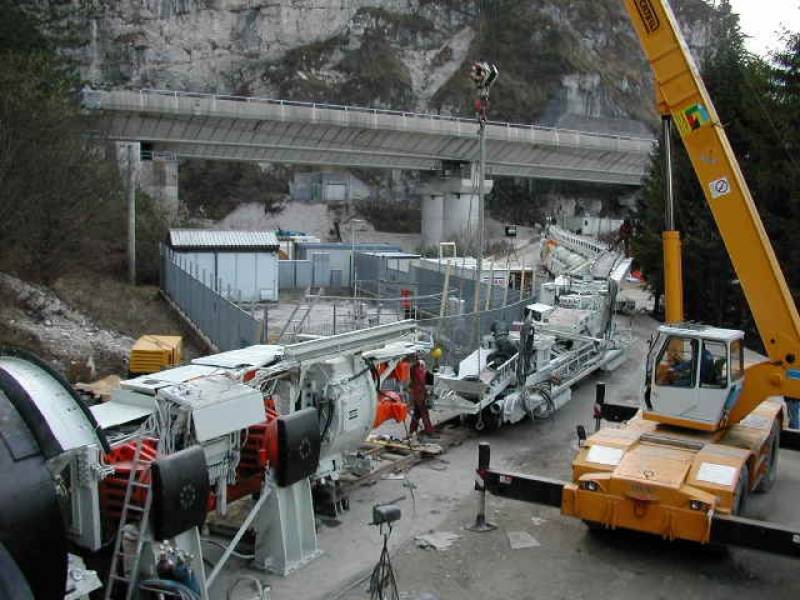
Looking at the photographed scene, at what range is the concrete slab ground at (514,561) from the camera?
852cm

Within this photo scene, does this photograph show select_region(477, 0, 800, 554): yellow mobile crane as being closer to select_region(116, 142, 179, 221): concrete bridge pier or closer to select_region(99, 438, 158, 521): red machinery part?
select_region(99, 438, 158, 521): red machinery part

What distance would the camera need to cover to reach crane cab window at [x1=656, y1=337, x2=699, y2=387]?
998 centimetres

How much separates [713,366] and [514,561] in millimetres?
3511

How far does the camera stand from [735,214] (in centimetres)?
1020

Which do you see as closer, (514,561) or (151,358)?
(514,561)

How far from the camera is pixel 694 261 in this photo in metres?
26.8

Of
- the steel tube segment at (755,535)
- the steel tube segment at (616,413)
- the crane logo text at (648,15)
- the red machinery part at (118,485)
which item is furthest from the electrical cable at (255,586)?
the crane logo text at (648,15)

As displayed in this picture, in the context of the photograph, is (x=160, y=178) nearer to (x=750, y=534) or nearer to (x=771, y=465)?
(x=771, y=465)

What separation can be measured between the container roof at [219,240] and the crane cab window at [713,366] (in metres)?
23.2

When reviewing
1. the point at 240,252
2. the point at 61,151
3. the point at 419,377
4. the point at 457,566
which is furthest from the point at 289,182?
the point at 457,566

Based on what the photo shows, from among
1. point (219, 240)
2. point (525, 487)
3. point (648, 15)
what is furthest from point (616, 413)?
point (219, 240)

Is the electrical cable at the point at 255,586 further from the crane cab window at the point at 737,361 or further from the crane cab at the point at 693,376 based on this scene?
the crane cab window at the point at 737,361

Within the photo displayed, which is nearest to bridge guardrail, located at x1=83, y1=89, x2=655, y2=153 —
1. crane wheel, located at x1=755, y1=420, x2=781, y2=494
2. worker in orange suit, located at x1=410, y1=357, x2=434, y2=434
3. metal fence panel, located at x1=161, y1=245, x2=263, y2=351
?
metal fence panel, located at x1=161, y1=245, x2=263, y2=351

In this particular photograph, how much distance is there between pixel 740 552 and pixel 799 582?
828 mm
